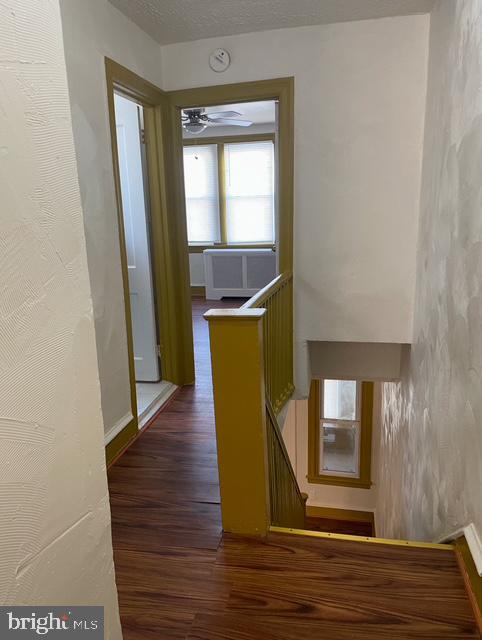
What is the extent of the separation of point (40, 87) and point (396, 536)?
13.0 feet

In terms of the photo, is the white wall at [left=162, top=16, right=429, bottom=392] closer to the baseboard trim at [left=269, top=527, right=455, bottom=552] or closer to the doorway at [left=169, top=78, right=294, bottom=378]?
the baseboard trim at [left=269, top=527, right=455, bottom=552]

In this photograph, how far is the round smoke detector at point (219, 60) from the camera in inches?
119

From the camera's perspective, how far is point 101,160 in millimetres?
2385

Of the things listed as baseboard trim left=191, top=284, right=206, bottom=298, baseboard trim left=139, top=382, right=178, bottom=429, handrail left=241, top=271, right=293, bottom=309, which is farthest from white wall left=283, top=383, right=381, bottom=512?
handrail left=241, top=271, right=293, bottom=309

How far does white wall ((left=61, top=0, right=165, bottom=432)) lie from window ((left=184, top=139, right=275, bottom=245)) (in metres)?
4.36

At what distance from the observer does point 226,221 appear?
7.31 metres

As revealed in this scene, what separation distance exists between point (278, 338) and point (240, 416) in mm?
1089

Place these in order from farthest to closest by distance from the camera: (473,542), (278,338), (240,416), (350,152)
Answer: (350,152) < (278,338) < (240,416) < (473,542)

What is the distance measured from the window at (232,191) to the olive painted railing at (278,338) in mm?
4112

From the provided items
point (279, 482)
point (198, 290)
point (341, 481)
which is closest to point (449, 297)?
point (279, 482)

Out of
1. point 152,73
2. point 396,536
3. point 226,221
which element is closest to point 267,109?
point 226,221

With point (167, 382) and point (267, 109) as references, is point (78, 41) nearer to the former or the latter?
point (167, 382)

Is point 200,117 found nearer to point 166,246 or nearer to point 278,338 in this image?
point 166,246

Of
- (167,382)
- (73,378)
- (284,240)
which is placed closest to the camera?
(73,378)
